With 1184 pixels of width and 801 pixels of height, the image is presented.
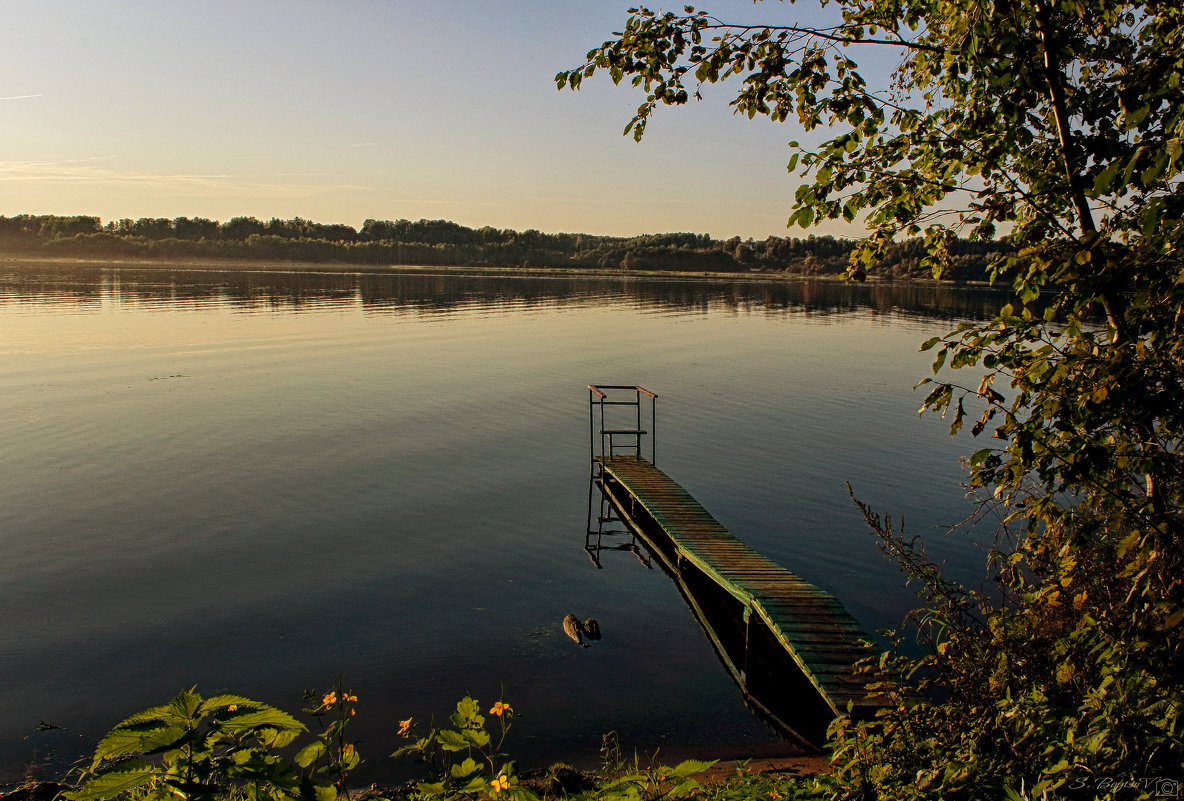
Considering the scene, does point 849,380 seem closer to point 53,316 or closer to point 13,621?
point 13,621

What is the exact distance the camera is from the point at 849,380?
41438 millimetres

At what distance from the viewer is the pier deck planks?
10.9 metres

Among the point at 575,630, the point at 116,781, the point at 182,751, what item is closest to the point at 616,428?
the point at 575,630

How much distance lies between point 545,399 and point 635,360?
13.8 meters

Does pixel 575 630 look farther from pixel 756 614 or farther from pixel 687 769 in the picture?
pixel 687 769

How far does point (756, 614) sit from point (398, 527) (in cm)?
991

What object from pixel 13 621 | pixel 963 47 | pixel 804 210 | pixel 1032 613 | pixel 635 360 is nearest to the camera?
pixel 963 47

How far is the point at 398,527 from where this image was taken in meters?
19.5

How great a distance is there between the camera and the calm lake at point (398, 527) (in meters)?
12.4

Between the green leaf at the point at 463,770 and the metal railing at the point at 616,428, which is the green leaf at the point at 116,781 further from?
the metal railing at the point at 616,428

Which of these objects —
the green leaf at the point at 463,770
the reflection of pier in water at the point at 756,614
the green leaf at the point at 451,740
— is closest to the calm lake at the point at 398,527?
the reflection of pier in water at the point at 756,614

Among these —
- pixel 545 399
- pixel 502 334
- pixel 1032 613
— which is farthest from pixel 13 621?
pixel 502 334

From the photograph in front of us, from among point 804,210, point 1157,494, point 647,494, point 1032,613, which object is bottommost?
point 647,494

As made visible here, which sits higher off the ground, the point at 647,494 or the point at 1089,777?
the point at 1089,777
